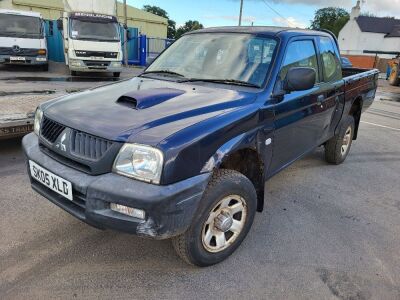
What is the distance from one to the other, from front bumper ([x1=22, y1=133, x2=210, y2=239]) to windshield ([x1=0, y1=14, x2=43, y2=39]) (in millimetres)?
14222

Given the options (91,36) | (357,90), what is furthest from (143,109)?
(91,36)

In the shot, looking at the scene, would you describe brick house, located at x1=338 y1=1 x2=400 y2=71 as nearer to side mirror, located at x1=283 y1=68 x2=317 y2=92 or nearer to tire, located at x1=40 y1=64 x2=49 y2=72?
tire, located at x1=40 y1=64 x2=49 y2=72

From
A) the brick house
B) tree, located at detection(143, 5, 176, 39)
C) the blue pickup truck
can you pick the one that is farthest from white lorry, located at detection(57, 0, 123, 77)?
tree, located at detection(143, 5, 176, 39)

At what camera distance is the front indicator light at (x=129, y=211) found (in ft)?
7.35

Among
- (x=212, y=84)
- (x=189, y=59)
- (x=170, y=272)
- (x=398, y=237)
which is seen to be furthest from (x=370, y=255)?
(x=189, y=59)

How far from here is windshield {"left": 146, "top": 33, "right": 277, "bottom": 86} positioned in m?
3.36

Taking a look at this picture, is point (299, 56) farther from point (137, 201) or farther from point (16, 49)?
point (16, 49)

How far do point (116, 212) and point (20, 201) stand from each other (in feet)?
6.42

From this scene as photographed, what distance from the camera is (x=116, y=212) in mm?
2299

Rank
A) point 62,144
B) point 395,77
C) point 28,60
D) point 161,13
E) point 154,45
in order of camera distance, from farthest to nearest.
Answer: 1. point 161,13
2. point 154,45
3. point 395,77
4. point 28,60
5. point 62,144

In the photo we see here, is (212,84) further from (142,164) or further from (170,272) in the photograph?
(170,272)

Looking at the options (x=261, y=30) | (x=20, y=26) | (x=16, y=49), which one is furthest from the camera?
(x=20, y=26)

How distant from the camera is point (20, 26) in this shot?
14.5m

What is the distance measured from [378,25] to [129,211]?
62.5 metres
